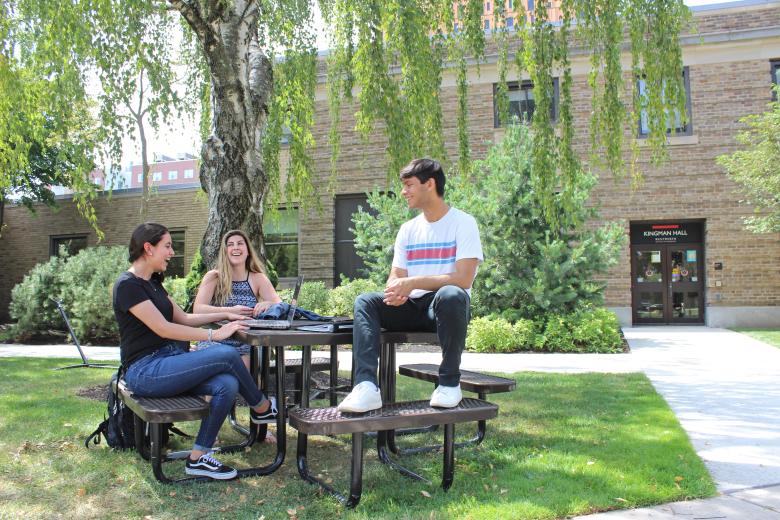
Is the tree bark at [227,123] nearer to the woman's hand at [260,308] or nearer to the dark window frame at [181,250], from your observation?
the woman's hand at [260,308]

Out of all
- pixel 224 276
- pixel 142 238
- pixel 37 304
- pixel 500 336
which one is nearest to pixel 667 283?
pixel 500 336

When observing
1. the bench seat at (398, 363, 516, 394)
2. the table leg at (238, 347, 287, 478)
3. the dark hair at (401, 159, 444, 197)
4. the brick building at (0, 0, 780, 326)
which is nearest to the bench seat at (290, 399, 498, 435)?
the bench seat at (398, 363, 516, 394)

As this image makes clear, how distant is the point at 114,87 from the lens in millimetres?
7445

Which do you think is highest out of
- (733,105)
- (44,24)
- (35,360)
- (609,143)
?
(733,105)

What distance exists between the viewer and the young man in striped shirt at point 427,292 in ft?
11.2

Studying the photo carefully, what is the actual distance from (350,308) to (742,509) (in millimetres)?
10358

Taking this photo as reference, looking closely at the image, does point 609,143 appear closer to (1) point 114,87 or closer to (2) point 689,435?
(2) point 689,435

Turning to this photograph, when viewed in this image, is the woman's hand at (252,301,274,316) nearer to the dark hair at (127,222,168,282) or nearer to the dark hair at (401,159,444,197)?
the dark hair at (127,222,168,282)

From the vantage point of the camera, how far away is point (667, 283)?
53.2 ft

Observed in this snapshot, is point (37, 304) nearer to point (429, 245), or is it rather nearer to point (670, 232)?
point (429, 245)

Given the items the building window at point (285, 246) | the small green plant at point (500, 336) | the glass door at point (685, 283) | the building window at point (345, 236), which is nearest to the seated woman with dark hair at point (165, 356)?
the small green plant at point (500, 336)

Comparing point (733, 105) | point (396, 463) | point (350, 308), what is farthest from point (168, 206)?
point (396, 463)

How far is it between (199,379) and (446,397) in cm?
146

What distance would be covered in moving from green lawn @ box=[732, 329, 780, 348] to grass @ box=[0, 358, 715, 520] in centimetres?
765
